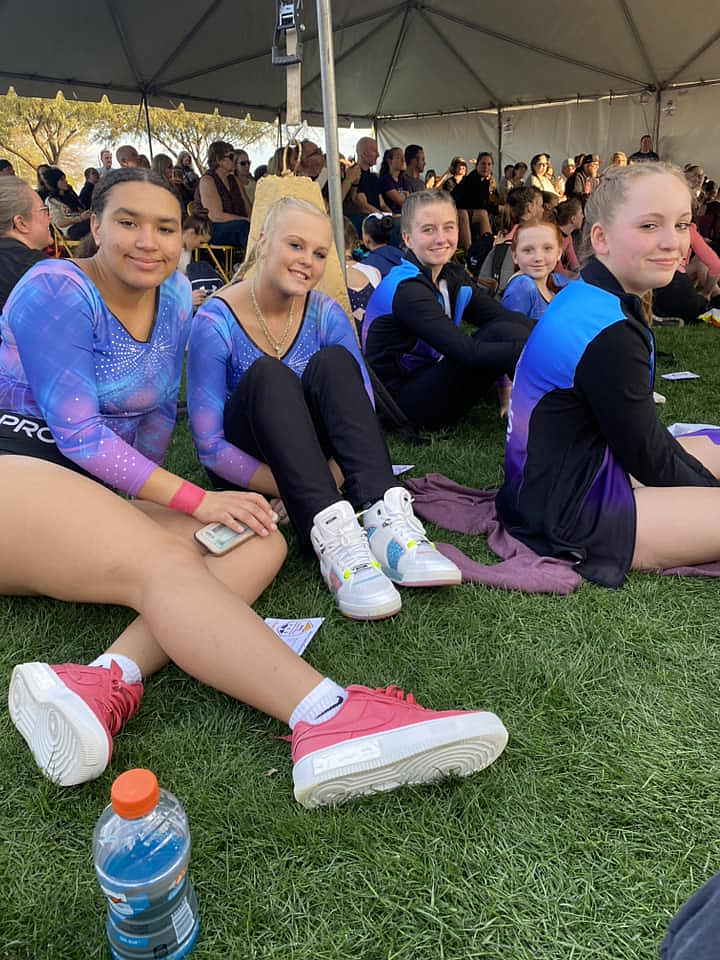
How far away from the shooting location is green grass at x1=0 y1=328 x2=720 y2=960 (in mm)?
1117

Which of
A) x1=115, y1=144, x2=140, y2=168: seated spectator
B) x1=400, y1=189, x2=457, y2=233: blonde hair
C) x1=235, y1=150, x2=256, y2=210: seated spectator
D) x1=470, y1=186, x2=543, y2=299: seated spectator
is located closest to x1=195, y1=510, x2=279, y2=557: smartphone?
x1=400, y1=189, x2=457, y2=233: blonde hair

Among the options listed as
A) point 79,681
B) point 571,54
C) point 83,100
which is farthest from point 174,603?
point 571,54

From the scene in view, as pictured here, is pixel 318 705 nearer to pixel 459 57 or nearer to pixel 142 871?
pixel 142 871

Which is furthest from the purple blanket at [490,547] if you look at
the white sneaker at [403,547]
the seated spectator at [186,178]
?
the seated spectator at [186,178]

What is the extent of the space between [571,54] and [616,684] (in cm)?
1210

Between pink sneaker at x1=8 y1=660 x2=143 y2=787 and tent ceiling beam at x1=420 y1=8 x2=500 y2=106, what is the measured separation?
1204cm

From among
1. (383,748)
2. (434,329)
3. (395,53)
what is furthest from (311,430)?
(395,53)

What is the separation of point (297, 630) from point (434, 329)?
1.72m

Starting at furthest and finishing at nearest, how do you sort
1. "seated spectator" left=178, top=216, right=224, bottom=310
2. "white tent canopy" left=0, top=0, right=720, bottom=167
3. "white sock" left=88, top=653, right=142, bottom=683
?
"white tent canopy" left=0, top=0, right=720, bottom=167 < "seated spectator" left=178, top=216, right=224, bottom=310 < "white sock" left=88, top=653, right=142, bottom=683

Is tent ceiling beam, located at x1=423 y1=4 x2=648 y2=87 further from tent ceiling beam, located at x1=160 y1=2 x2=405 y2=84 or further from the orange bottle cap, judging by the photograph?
the orange bottle cap

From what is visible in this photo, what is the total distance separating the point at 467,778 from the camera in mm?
1394

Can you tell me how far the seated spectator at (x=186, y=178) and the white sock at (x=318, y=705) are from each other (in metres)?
8.47

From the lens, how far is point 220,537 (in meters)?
1.79

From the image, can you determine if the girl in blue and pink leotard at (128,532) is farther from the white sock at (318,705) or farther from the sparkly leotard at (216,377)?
the sparkly leotard at (216,377)
